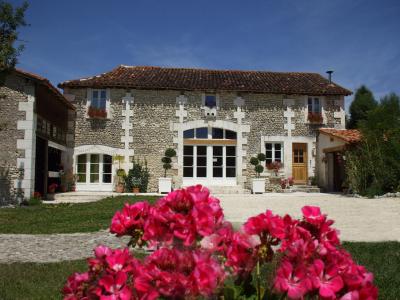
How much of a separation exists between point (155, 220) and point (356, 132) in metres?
16.9

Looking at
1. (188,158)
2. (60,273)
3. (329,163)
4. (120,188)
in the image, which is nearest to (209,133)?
(188,158)

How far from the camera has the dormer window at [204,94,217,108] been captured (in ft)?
55.2

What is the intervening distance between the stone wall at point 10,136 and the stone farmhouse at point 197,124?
4.25 meters

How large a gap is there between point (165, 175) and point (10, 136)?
20.5 ft

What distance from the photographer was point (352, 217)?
7.88 metres

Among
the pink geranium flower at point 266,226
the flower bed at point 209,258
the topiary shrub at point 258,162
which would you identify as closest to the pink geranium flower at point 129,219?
the flower bed at point 209,258

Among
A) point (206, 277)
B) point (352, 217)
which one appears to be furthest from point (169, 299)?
point (352, 217)

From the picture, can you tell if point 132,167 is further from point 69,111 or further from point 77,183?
point 69,111

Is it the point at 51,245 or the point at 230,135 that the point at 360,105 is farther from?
the point at 51,245

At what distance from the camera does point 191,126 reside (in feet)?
54.2

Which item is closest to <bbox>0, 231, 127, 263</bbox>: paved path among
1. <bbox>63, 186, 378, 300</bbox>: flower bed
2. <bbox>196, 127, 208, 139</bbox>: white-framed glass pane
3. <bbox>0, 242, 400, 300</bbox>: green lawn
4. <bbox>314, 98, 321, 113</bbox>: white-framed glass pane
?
<bbox>0, 242, 400, 300</bbox>: green lawn

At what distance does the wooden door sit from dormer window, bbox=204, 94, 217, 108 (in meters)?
4.08

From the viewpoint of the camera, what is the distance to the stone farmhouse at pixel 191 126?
16.0m

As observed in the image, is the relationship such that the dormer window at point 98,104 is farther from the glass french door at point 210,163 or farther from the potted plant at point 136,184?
the glass french door at point 210,163
